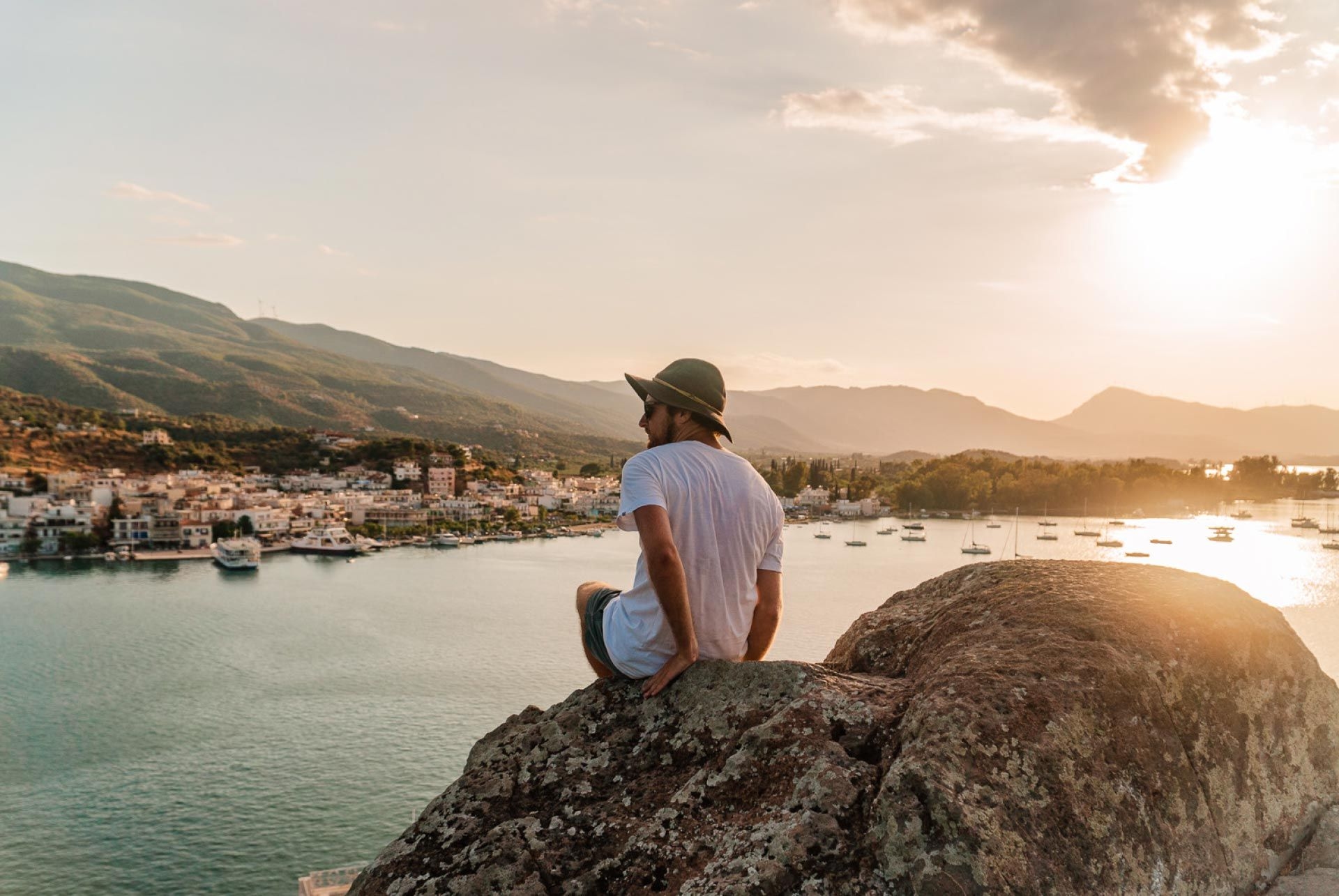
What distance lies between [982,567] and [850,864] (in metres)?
1.91

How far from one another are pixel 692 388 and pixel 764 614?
912mm

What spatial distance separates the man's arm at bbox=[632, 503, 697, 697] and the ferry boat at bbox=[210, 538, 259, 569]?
258 ft

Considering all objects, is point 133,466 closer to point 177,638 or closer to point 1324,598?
point 177,638

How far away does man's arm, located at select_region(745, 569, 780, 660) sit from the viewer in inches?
140

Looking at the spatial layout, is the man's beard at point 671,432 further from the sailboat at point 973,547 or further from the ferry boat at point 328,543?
the ferry boat at point 328,543

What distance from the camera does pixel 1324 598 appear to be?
56062 millimetres

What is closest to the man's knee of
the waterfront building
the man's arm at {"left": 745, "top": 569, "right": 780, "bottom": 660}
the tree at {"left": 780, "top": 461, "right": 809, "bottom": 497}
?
the man's arm at {"left": 745, "top": 569, "right": 780, "bottom": 660}

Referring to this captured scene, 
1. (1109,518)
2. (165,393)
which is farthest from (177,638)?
(165,393)

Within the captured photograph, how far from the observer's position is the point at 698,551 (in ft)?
10.7

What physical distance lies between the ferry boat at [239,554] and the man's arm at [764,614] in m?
78.3

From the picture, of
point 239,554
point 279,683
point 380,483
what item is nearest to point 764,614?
point 279,683

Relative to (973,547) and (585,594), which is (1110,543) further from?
(585,594)

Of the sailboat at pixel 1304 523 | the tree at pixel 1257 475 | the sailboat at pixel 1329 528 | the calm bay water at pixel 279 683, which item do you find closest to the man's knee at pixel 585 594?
the calm bay water at pixel 279 683

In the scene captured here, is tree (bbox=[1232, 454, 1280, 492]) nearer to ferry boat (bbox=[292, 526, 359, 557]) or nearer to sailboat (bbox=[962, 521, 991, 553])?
sailboat (bbox=[962, 521, 991, 553])
